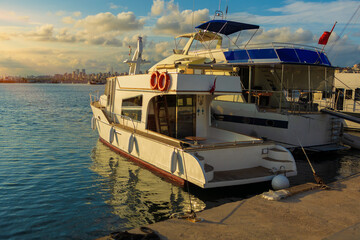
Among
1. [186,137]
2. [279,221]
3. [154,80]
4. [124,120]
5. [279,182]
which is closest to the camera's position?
[279,221]

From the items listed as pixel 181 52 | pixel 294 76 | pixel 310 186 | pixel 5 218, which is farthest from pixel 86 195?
pixel 294 76

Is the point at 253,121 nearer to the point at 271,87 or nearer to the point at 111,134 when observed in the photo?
the point at 271,87

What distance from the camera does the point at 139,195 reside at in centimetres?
931

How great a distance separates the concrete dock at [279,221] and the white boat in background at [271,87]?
587cm


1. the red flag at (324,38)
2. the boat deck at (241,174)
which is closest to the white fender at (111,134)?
the boat deck at (241,174)

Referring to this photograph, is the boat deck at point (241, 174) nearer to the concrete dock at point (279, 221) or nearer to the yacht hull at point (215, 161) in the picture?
the yacht hull at point (215, 161)

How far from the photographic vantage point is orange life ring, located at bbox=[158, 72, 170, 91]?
10.0 m

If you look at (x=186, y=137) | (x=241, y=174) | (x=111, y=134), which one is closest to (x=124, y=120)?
(x=111, y=134)

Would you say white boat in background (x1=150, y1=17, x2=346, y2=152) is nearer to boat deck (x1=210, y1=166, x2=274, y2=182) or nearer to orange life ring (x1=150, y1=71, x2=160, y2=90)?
orange life ring (x1=150, y1=71, x2=160, y2=90)

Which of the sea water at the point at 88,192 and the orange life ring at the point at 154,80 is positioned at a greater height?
the orange life ring at the point at 154,80

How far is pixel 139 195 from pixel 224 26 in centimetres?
1314

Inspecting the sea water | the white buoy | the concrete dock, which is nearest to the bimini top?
the sea water

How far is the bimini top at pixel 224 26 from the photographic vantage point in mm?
18438

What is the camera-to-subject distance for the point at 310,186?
26.8ft
